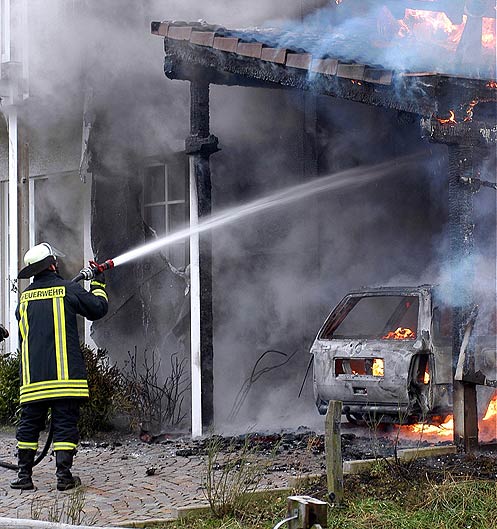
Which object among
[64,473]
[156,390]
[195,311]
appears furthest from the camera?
[156,390]

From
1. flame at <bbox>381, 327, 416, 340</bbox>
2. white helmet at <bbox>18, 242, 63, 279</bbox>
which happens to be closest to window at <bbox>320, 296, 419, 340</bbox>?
flame at <bbox>381, 327, 416, 340</bbox>

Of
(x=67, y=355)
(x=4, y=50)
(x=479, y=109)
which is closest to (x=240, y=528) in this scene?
(x=67, y=355)

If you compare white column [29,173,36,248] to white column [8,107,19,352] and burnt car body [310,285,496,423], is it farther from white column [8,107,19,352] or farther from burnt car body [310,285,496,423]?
burnt car body [310,285,496,423]

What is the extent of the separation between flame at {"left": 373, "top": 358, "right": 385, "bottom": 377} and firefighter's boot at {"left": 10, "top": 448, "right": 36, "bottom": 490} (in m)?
3.14

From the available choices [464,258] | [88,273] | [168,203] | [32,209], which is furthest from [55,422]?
[32,209]

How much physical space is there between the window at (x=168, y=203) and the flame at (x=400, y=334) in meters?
3.79

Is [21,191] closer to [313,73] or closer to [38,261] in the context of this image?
[38,261]

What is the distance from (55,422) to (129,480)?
773 millimetres

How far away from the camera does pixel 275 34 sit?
386 inches

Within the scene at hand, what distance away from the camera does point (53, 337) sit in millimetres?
8312

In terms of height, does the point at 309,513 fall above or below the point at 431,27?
below

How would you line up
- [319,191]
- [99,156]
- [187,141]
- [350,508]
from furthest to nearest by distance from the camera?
[99,156] < [319,191] < [187,141] < [350,508]

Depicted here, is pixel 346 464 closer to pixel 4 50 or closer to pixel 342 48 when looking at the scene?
pixel 342 48

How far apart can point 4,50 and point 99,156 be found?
6.01 ft
